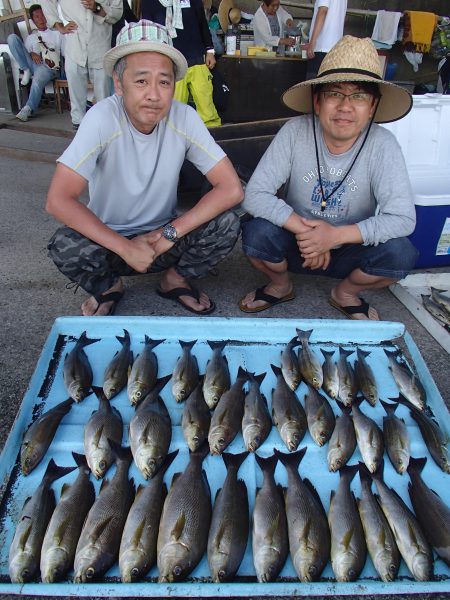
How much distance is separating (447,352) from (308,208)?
125cm

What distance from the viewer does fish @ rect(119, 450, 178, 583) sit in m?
1.54

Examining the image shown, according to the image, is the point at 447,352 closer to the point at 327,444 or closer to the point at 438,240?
the point at 438,240

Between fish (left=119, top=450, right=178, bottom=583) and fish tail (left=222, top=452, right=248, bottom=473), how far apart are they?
277 mm

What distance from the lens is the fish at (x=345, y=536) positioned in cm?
159

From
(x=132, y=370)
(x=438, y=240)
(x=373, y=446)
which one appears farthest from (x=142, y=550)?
(x=438, y=240)

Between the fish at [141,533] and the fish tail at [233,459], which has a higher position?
the fish at [141,533]

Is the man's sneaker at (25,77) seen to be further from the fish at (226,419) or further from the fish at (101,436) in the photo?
the fish at (226,419)

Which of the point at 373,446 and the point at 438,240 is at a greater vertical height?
the point at 438,240

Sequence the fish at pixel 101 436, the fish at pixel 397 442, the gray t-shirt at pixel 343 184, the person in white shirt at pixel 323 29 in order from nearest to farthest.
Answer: the fish at pixel 101 436 < the fish at pixel 397 442 < the gray t-shirt at pixel 343 184 < the person in white shirt at pixel 323 29

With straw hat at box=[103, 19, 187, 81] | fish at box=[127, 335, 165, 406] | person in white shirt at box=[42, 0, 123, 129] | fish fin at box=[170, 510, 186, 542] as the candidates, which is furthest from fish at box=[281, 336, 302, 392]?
person in white shirt at box=[42, 0, 123, 129]

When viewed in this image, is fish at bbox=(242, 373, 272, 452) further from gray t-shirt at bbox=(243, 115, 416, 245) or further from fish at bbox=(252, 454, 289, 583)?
gray t-shirt at bbox=(243, 115, 416, 245)

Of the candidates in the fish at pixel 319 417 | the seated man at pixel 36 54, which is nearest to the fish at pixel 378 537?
the fish at pixel 319 417

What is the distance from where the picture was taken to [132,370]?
2.32 metres

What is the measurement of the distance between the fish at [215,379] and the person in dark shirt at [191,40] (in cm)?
336
